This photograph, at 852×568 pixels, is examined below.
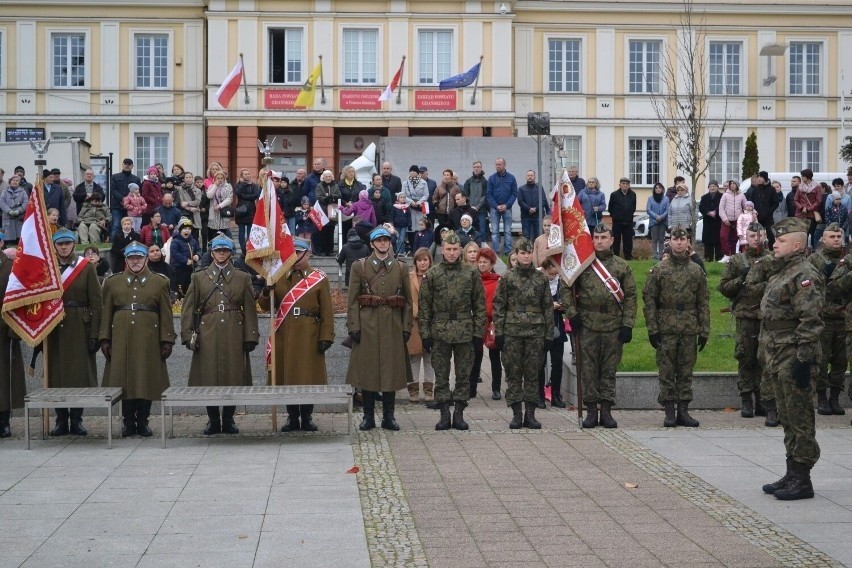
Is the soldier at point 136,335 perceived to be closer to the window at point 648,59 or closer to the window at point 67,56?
the window at point 67,56

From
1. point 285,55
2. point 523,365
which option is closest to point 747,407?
point 523,365

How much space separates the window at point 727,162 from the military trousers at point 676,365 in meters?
31.6

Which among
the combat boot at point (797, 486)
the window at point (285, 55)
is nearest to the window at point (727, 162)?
the window at point (285, 55)

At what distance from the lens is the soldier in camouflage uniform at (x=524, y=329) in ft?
42.1

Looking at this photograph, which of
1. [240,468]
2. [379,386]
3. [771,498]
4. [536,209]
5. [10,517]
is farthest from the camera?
[536,209]

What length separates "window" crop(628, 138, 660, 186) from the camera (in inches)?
1732

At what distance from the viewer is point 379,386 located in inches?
506

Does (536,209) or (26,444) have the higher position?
(536,209)

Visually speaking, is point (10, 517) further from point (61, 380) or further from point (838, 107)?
point (838, 107)

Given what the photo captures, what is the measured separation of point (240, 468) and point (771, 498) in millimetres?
4454

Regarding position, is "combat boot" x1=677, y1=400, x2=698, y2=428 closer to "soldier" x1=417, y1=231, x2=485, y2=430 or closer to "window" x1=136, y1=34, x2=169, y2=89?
"soldier" x1=417, y1=231, x2=485, y2=430

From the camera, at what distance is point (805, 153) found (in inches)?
1759

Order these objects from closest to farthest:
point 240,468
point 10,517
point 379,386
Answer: point 10,517 → point 240,468 → point 379,386

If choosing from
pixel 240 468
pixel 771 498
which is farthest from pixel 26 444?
pixel 771 498
